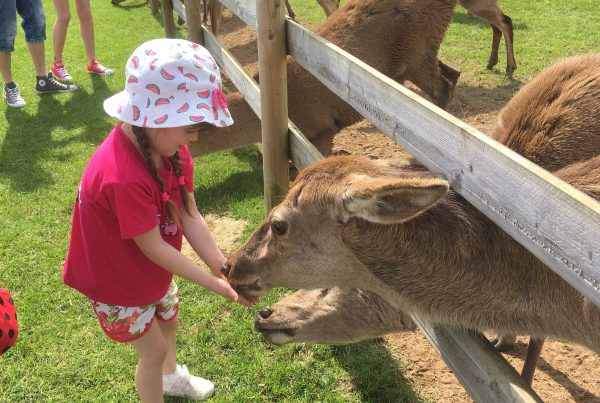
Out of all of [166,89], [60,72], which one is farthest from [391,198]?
[60,72]

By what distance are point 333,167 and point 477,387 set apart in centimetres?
120

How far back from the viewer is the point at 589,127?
304 cm

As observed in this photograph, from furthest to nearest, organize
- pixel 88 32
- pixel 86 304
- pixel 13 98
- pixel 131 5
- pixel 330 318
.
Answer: pixel 131 5 → pixel 88 32 → pixel 13 98 → pixel 86 304 → pixel 330 318

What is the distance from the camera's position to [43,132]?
7461 mm

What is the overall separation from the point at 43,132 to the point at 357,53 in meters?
4.43

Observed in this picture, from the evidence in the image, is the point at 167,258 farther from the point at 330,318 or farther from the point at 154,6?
the point at 154,6

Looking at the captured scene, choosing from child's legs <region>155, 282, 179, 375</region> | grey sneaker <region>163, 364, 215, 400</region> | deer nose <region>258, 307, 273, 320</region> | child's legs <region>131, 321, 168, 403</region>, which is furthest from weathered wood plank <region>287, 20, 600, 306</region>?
grey sneaker <region>163, 364, 215, 400</region>

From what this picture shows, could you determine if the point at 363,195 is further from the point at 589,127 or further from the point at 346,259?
the point at 589,127

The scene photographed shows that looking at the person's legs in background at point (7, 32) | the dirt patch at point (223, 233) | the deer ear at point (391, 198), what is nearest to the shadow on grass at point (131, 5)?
the person's legs in background at point (7, 32)

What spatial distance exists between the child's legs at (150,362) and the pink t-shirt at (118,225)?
213 millimetres

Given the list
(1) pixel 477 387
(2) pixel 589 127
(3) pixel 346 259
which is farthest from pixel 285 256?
(2) pixel 589 127

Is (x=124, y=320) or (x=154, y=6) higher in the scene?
(x=124, y=320)

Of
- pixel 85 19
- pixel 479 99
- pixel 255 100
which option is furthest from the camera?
pixel 85 19

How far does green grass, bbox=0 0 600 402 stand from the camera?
360 cm
